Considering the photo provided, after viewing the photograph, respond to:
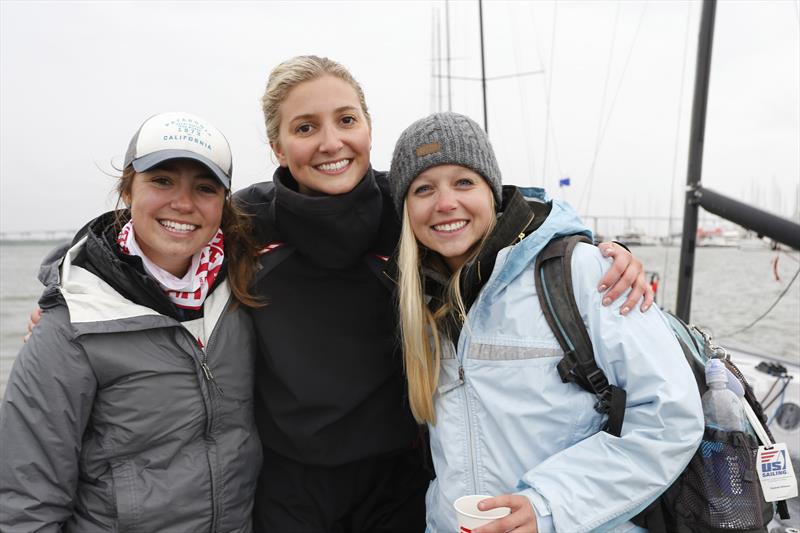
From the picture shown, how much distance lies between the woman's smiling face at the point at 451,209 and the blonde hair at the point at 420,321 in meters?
0.05

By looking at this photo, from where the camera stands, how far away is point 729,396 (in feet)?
5.53

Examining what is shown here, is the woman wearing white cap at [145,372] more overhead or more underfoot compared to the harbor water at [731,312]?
more overhead

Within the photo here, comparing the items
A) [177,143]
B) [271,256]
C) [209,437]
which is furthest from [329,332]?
[177,143]

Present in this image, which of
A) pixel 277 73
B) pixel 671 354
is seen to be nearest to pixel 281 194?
pixel 277 73

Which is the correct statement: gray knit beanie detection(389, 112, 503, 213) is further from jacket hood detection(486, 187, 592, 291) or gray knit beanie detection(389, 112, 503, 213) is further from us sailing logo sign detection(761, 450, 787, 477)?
us sailing logo sign detection(761, 450, 787, 477)

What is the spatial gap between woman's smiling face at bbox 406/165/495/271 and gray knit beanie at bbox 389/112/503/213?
34mm

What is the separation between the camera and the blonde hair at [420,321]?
6.51ft

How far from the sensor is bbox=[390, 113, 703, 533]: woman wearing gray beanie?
1.59 m

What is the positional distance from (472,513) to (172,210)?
1.53 meters

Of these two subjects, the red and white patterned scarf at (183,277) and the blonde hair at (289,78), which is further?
the blonde hair at (289,78)

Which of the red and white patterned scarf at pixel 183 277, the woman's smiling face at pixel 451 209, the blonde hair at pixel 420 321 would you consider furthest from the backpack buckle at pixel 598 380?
the red and white patterned scarf at pixel 183 277

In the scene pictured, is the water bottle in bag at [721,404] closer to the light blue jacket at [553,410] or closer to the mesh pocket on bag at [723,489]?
the mesh pocket on bag at [723,489]

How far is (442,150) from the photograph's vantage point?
2.00 m

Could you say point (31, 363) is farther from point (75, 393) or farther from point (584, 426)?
point (584, 426)
